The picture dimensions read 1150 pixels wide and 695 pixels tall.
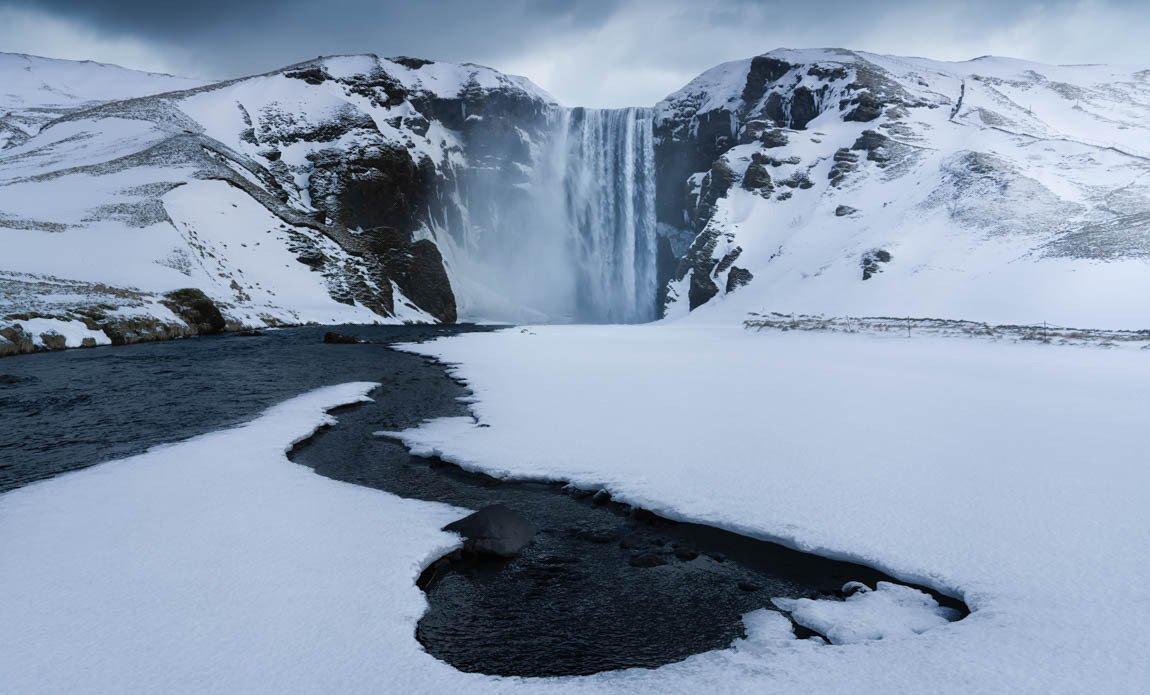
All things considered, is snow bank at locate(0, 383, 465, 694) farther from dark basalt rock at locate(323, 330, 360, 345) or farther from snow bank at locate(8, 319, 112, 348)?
dark basalt rock at locate(323, 330, 360, 345)

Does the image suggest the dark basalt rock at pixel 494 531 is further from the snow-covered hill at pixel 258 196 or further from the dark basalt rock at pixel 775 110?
the dark basalt rock at pixel 775 110

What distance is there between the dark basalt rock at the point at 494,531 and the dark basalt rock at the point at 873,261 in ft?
178

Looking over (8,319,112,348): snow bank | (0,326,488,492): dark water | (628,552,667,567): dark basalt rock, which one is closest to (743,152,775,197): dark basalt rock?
(0,326,488,492): dark water

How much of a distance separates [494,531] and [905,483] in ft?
16.1

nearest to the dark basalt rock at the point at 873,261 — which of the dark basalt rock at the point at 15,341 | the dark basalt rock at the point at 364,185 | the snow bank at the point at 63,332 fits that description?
the snow bank at the point at 63,332

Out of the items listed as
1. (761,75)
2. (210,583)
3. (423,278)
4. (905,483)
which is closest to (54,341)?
(210,583)

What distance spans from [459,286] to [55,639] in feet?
357

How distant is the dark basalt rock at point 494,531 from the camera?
19.8ft

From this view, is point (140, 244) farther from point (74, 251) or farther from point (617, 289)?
point (617, 289)

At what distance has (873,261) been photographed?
54250 mm

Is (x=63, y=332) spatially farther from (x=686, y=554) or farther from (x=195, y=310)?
(x=686, y=554)

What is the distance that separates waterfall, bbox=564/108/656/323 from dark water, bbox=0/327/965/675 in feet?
305

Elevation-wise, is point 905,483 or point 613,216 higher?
point 613,216

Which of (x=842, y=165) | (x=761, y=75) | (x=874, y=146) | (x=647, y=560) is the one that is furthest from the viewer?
(x=761, y=75)
